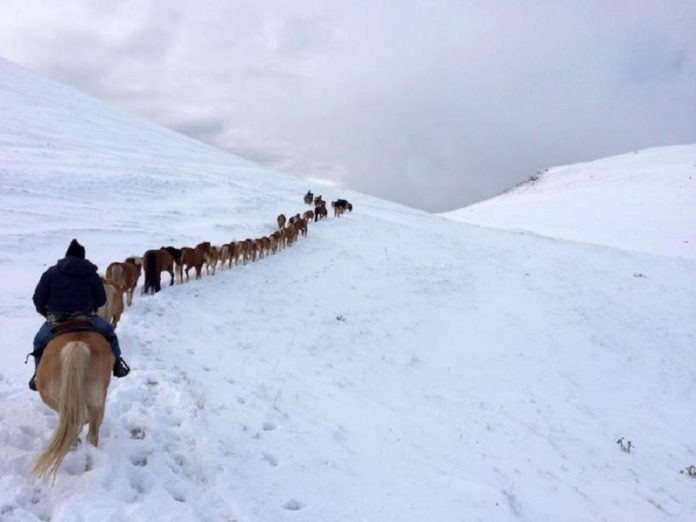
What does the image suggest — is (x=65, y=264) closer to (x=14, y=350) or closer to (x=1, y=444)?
(x=1, y=444)

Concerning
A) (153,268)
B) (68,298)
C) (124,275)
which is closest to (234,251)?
(153,268)

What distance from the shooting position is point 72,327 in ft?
15.7

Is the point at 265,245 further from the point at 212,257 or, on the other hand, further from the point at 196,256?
the point at 196,256

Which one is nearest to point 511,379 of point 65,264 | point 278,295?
point 278,295

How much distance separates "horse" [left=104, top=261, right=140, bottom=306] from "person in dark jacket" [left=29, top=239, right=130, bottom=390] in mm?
5097

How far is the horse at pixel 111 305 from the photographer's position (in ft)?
26.8

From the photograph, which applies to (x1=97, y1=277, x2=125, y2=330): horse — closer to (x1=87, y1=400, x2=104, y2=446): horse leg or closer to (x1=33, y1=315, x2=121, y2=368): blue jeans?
(x1=33, y1=315, x2=121, y2=368): blue jeans

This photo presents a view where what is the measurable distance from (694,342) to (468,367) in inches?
376

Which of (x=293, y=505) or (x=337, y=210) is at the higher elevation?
(x=337, y=210)

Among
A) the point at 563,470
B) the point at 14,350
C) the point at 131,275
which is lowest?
the point at 563,470

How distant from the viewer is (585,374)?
13.0 metres

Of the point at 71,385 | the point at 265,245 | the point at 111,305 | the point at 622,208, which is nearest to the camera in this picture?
the point at 71,385

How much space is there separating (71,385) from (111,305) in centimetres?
436

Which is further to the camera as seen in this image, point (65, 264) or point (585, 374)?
point (585, 374)
